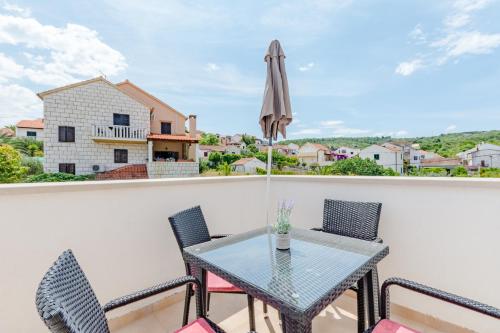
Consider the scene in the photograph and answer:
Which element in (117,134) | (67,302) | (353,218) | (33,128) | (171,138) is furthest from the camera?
(171,138)

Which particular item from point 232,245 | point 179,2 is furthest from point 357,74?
point 232,245

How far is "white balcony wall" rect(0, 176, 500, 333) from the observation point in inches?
65.4

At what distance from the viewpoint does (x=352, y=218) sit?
227 centimetres

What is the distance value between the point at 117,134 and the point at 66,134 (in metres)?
2.90

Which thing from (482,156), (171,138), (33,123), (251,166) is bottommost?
(251,166)

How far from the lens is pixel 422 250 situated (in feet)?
6.81

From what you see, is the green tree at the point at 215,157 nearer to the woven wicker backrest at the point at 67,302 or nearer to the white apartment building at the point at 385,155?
the white apartment building at the point at 385,155

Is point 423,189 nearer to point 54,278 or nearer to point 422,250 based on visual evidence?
point 422,250

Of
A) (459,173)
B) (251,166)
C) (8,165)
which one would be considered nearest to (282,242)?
(459,173)

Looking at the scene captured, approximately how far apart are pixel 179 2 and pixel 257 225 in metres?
3.35

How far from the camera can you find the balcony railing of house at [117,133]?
14586 millimetres

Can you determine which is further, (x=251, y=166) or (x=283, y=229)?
(x=251, y=166)

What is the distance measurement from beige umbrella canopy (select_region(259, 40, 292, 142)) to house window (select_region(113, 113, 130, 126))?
1496cm

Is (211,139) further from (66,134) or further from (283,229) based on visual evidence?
(283,229)
